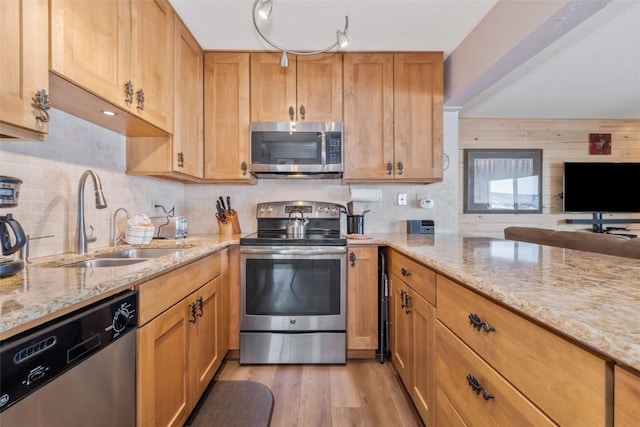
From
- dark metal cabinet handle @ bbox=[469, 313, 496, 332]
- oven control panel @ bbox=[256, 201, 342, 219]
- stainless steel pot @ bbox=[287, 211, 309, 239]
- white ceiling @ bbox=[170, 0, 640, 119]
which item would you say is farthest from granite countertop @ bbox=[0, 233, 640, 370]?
oven control panel @ bbox=[256, 201, 342, 219]

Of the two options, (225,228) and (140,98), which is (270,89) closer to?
(140,98)

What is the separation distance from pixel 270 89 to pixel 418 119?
1.24 metres

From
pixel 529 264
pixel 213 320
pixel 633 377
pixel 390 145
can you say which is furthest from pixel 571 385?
pixel 390 145

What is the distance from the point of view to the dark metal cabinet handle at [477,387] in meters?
0.84

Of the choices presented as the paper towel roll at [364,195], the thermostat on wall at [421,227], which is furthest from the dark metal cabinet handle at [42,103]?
the thermostat on wall at [421,227]

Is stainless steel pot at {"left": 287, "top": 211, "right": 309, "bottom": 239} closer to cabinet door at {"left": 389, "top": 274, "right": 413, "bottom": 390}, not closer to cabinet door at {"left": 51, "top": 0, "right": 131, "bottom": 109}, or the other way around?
cabinet door at {"left": 389, "top": 274, "right": 413, "bottom": 390}

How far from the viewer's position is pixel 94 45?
3.97 ft

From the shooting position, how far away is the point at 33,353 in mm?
638

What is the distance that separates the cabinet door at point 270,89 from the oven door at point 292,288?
1.10 m

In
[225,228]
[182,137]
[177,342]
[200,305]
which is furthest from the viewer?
[225,228]

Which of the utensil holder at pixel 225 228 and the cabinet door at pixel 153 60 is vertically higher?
the cabinet door at pixel 153 60

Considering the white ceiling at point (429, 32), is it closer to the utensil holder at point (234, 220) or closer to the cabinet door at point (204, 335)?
the utensil holder at point (234, 220)

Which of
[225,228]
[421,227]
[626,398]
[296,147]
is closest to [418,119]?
[421,227]

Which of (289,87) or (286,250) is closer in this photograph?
(286,250)
